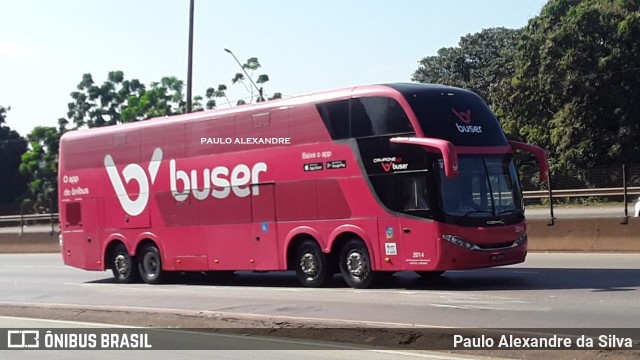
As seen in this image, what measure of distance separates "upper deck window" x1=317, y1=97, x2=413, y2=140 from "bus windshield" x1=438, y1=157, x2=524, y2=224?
1143 mm

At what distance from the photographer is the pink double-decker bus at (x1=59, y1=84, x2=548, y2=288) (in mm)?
16219

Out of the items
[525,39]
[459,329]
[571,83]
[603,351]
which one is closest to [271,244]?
[459,329]

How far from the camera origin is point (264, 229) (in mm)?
18953

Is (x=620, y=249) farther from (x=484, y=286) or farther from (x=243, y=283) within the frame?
(x=243, y=283)

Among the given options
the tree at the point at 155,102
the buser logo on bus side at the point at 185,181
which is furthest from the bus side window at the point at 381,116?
the tree at the point at 155,102

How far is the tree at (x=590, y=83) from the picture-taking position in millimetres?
47156

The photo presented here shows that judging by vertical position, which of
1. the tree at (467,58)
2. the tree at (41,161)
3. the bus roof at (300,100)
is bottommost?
the bus roof at (300,100)

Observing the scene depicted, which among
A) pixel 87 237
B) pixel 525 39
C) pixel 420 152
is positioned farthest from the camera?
pixel 525 39

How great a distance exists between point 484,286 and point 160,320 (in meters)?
6.35

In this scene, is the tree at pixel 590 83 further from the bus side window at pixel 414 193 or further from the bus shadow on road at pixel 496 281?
the bus side window at pixel 414 193

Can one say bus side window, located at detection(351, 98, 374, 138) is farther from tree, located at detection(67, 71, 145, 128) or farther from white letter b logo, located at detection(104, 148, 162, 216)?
tree, located at detection(67, 71, 145, 128)

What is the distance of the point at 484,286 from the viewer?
16734 mm

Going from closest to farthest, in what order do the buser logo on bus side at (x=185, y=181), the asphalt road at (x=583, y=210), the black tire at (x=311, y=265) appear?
the black tire at (x=311, y=265), the buser logo on bus side at (x=185, y=181), the asphalt road at (x=583, y=210)

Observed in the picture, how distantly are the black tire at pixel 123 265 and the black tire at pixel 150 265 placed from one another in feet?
0.66
